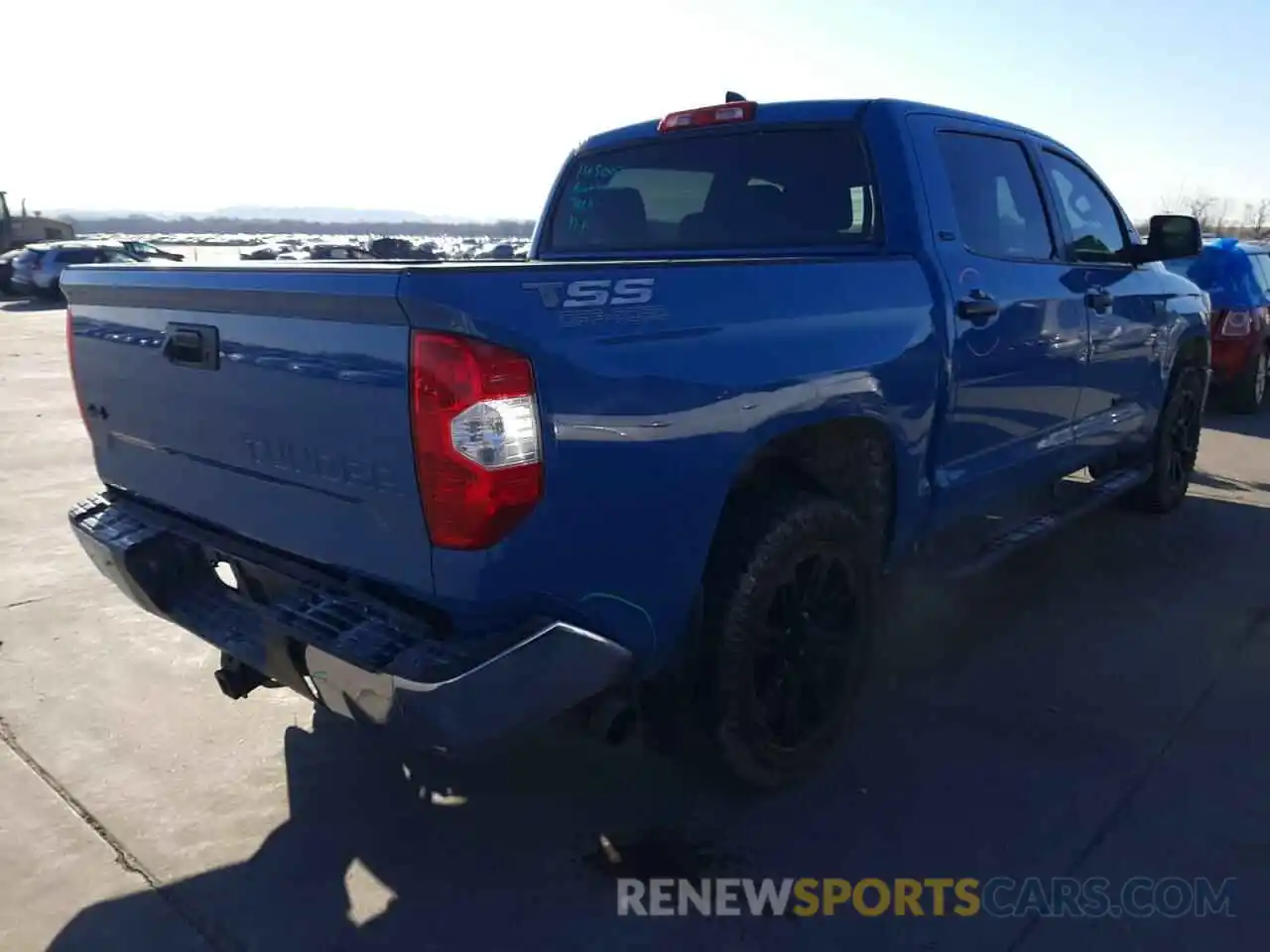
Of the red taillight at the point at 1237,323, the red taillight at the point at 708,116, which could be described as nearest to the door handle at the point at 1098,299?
the red taillight at the point at 708,116

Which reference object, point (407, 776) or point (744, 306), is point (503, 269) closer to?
point (744, 306)

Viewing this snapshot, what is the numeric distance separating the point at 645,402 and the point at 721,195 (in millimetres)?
1927

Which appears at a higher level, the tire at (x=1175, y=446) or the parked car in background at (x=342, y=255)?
the parked car in background at (x=342, y=255)

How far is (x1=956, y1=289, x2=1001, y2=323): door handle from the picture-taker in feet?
11.8

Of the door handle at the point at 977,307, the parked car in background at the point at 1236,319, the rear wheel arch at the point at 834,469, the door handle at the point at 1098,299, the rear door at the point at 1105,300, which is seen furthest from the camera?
the parked car in background at the point at 1236,319

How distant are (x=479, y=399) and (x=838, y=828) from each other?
1.68m

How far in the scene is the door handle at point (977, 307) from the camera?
11.8 ft

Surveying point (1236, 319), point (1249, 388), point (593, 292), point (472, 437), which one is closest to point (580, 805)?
point (472, 437)

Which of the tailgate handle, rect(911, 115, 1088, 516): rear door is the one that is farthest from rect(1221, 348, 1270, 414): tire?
the tailgate handle

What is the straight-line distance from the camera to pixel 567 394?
2.25m

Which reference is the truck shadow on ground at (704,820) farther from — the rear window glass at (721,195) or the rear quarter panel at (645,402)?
the rear window glass at (721,195)

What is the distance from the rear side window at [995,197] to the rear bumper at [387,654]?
236 cm

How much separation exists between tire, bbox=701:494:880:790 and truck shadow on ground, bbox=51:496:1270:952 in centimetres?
19

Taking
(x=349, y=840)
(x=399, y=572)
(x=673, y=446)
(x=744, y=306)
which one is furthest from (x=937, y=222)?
(x=349, y=840)
